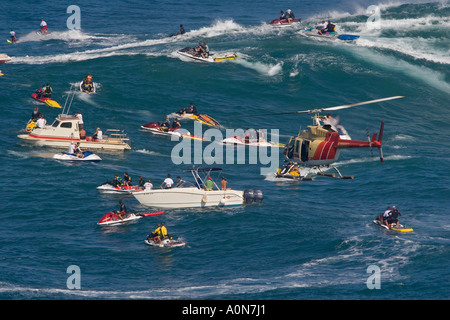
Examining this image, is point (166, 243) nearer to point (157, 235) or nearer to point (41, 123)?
point (157, 235)

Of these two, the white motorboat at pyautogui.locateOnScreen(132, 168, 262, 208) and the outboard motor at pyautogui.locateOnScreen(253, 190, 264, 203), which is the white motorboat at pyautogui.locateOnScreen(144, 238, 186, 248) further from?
the outboard motor at pyautogui.locateOnScreen(253, 190, 264, 203)

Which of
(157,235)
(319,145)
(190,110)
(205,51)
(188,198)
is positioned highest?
(205,51)

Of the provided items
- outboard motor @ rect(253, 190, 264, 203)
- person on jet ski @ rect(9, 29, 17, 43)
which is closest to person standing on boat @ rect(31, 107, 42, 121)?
outboard motor @ rect(253, 190, 264, 203)

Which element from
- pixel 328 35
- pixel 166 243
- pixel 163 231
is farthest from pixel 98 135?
pixel 328 35

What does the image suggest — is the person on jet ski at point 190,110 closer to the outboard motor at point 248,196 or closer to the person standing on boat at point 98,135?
the person standing on boat at point 98,135

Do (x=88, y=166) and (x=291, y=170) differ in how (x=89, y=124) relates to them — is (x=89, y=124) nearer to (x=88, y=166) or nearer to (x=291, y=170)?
(x=88, y=166)
